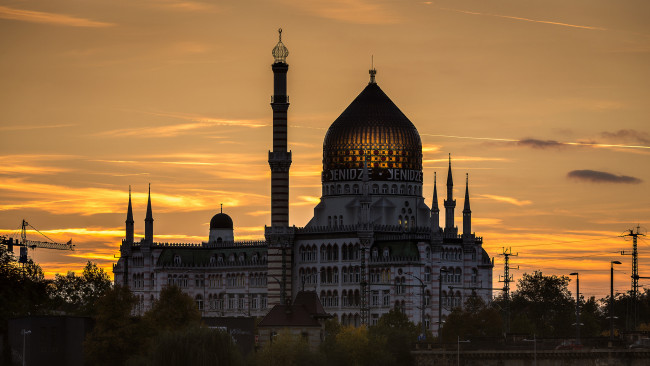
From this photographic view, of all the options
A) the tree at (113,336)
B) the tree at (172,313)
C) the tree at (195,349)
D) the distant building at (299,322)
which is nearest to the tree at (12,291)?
the tree at (113,336)

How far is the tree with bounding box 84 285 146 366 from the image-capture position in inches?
Result: 7421

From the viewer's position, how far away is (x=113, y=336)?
189375mm

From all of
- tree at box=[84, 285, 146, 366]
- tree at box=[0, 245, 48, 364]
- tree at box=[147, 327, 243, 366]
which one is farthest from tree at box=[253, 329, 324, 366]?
tree at box=[0, 245, 48, 364]

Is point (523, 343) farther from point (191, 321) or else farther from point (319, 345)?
point (191, 321)

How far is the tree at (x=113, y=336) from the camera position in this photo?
188500 mm

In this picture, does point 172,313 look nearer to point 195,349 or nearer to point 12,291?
point 12,291

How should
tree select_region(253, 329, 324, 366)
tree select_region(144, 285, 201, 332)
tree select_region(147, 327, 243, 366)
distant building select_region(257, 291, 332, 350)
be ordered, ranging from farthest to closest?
1. tree select_region(144, 285, 201, 332)
2. distant building select_region(257, 291, 332, 350)
3. tree select_region(253, 329, 324, 366)
4. tree select_region(147, 327, 243, 366)

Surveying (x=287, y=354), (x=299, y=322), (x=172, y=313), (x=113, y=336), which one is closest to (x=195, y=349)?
(x=287, y=354)

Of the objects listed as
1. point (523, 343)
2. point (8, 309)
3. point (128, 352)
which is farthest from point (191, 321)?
point (523, 343)

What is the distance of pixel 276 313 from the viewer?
195m

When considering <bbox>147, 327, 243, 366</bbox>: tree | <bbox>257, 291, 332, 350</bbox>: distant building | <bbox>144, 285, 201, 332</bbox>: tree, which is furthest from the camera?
<bbox>144, 285, 201, 332</bbox>: tree

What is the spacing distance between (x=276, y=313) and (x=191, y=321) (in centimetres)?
916

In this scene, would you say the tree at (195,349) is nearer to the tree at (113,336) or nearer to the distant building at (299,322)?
the tree at (113,336)

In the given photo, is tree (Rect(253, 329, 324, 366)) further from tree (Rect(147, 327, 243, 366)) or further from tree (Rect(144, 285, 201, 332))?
tree (Rect(144, 285, 201, 332))
